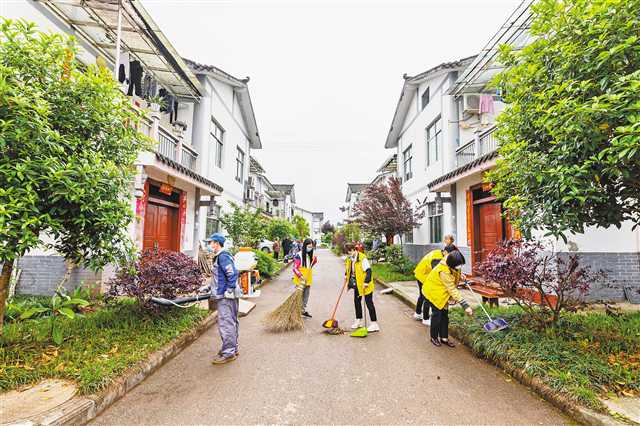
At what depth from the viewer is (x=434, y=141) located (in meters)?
13.6

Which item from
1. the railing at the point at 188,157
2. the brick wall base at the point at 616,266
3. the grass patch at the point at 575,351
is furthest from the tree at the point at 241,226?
the brick wall base at the point at 616,266

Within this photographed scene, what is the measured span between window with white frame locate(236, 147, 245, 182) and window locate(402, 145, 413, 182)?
32.3 feet

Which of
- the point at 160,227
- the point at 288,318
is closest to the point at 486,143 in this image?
the point at 288,318

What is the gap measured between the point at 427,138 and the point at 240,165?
10373mm

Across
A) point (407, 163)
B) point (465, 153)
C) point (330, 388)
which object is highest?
point (407, 163)

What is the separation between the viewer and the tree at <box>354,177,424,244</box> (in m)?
13.4

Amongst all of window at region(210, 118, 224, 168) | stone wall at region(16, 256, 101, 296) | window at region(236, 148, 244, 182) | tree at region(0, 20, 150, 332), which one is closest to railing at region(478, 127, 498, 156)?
tree at region(0, 20, 150, 332)

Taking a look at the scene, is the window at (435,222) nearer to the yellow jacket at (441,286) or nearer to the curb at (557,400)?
the yellow jacket at (441,286)

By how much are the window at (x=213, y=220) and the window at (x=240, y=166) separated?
12.2 ft

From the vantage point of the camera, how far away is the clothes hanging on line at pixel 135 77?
7.98 m

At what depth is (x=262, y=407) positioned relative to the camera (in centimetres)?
290

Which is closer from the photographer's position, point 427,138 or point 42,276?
point 42,276

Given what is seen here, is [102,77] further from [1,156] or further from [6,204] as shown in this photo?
[6,204]

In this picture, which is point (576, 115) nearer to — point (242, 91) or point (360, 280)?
point (360, 280)
